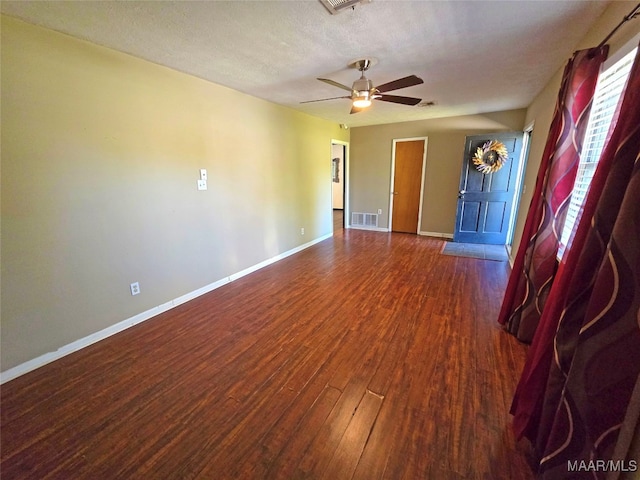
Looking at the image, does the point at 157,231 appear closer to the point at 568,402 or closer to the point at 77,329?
the point at 77,329

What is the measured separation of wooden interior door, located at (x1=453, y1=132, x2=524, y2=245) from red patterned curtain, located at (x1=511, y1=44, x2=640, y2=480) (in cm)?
411

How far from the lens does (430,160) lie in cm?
541

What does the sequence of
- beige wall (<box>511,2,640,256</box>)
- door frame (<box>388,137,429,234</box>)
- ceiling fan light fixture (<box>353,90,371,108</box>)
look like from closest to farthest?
beige wall (<box>511,2,640,256</box>)
ceiling fan light fixture (<box>353,90,371,108</box>)
door frame (<box>388,137,429,234</box>)

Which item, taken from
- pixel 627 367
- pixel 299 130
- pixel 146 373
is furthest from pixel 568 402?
pixel 299 130

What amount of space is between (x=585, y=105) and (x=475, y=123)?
12.3 feet

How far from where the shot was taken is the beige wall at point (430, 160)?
4.90 metres

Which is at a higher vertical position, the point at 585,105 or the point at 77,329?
the point at 585,105

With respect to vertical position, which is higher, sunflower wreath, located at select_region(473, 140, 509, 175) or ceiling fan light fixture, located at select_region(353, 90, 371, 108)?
ceiling fan light fixture, located at select_region(353, 90, 371, 108)

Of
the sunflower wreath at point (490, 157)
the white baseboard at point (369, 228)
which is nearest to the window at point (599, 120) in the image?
the sunflower wreath at point (490, 157)

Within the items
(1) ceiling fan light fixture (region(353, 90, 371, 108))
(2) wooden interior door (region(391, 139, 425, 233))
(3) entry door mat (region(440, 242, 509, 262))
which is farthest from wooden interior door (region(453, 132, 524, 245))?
(1) ceiling fan light fixture (region(353, 90, 371, 108))

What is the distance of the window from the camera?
5.02ft

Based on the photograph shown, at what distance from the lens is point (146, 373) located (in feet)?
Result: 6.21

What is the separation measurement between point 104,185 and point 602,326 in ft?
10.5

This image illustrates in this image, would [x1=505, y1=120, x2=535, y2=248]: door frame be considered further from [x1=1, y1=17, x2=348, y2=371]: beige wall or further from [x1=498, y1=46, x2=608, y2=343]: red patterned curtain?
[x1=1, y1=17, x2=348, y2=371]: beige wall
